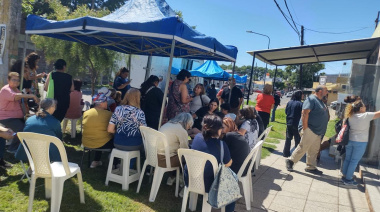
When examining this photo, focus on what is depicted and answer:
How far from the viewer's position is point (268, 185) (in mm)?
4375

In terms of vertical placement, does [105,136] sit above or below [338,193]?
above

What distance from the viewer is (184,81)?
15.6ft

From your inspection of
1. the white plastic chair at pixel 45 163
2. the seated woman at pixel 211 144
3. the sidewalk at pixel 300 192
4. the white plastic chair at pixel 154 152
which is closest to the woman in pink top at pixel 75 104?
the white plastic chair at pixel 154 152

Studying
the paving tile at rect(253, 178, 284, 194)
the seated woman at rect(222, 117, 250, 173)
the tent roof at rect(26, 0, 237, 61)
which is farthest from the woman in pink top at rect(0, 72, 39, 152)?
the paving tile at rect(253, 178, 284, 194)

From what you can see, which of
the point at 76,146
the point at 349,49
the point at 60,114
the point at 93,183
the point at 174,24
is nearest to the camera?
the point at 174,24

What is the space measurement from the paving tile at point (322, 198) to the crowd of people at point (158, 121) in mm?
764

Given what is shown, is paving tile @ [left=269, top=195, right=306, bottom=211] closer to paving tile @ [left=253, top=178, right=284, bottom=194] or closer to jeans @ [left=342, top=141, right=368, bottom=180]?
paving tile @ [left=253, top=178, right=284, bottom=194]

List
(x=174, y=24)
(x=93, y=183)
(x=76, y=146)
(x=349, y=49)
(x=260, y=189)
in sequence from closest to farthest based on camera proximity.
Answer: (x=174, y=24) < (x=93, y=183) < (x=260, y=189) < (x=76, y=146) < (x=349, y=49)

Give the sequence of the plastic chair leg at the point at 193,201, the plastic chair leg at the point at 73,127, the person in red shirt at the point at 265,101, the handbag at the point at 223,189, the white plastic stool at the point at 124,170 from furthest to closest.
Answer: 1. the person in red shirt at the point at 265,101
2. the plastic chair leg at the point at 73,127
3. the white plastic stool at the point at 124,170
4. the plastic chair leg at the point at 193,201
5. the handbag at the point at 223,189

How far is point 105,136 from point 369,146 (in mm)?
5193

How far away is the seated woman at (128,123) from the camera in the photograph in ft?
11.8

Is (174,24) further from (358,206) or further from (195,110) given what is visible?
(358,206)

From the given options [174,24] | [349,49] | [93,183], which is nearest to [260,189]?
[93,183]

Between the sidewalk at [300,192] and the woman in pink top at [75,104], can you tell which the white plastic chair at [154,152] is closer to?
the sidewalk at [300,192]
